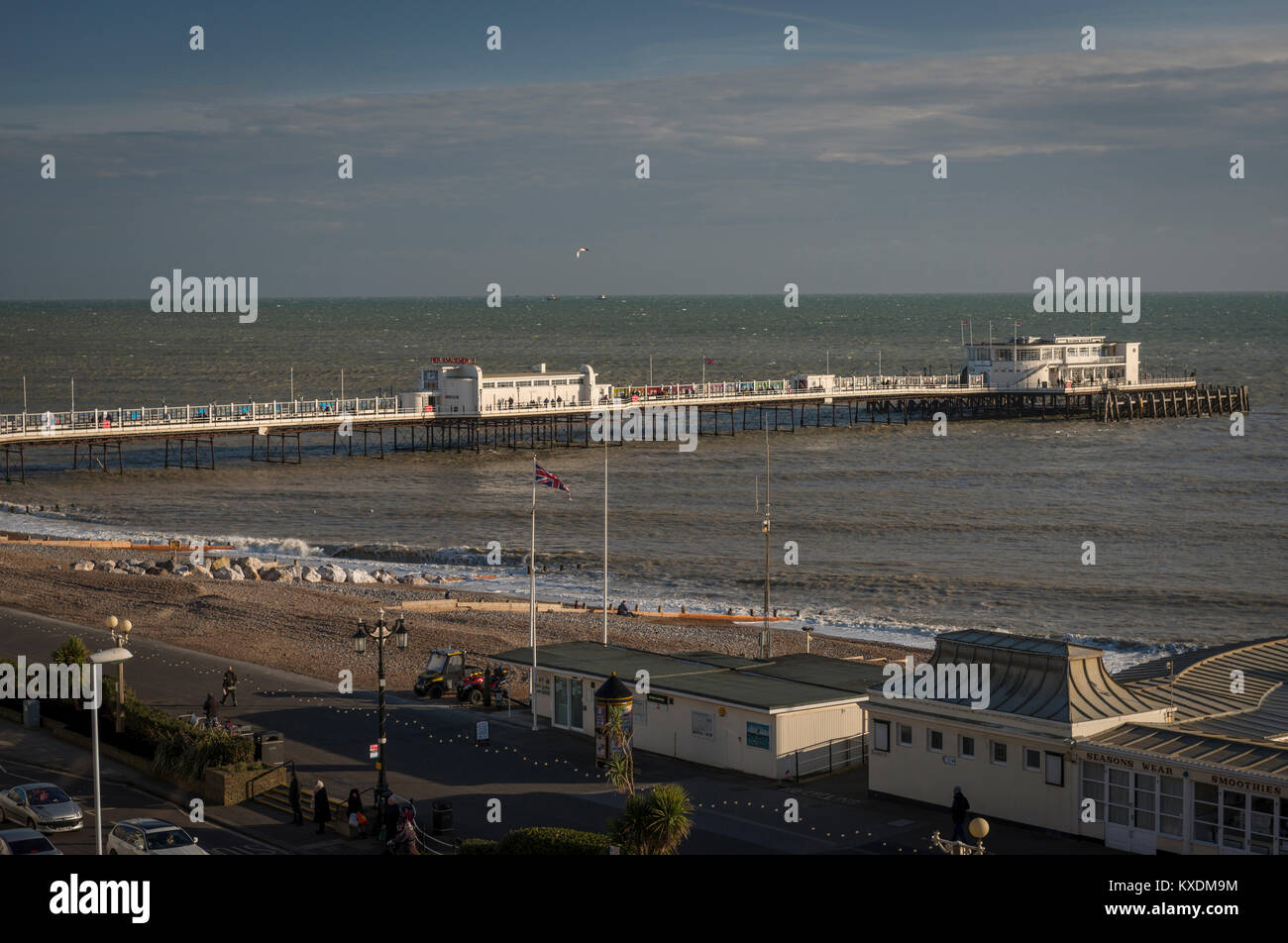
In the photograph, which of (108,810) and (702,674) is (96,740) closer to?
(108,810)

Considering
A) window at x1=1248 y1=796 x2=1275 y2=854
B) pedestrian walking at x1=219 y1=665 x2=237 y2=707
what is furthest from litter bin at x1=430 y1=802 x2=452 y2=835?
window at x1=1248 y1=796 x2=1275 y2=854

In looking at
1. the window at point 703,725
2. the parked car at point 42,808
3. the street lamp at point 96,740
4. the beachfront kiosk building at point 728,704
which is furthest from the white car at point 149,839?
the window at point 703,725

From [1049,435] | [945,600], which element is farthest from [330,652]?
[1049,435]

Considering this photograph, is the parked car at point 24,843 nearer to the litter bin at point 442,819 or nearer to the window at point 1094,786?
the litter bin at point 442,819

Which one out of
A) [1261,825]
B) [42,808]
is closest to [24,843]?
[42,808]

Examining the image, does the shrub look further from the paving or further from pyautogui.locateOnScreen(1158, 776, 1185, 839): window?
pyautogui.locateOnScreen(1158, 776, 1185, 839): window
